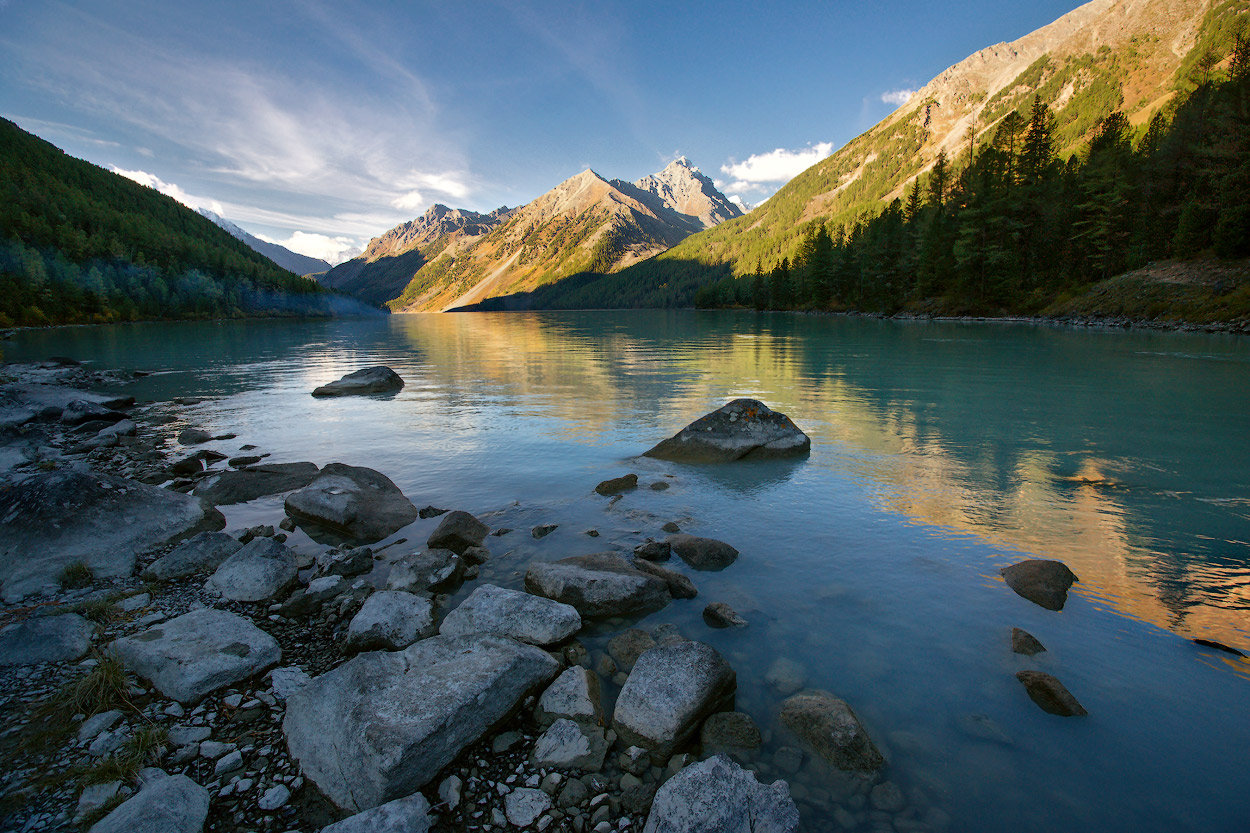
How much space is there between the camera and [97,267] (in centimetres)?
13138

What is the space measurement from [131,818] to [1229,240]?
249 ft

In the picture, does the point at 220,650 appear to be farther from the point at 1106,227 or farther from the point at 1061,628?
the point at 1106,227

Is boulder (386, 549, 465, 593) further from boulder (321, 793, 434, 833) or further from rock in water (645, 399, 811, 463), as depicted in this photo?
rock in water (645, 399, 811, 463)

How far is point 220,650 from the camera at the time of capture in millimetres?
6098

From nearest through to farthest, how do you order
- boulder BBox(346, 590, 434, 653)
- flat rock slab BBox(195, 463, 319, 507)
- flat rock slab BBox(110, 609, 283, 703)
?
flat rock slab BBox(110, 609, 283, 703) < boulder BBox(346, 590, 434, 653) < flat rock slab BBox(195, 463, 319, 507)

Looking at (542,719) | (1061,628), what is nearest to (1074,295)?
(1061,628)

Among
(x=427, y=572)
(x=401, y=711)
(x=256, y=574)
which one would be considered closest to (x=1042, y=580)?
(x=401, y=711)

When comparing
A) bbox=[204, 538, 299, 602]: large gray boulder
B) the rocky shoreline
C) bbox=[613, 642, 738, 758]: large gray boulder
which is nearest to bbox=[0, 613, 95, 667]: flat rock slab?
the rocky shoreline

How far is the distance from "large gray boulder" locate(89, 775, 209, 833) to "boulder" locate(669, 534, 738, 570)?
21.7ft

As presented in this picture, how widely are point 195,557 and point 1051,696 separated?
12.1 m

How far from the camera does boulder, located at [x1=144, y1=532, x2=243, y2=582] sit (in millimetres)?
8531

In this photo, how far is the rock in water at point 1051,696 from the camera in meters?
5.27

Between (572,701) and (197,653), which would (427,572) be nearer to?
(197,653)

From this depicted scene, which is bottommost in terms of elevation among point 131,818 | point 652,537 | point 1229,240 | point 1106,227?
point 652,537
